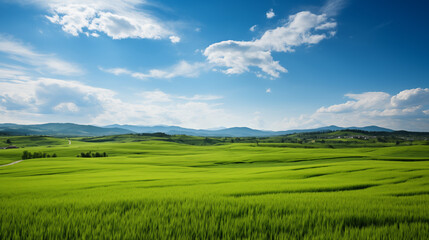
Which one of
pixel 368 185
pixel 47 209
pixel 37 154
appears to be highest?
pixel 47 209

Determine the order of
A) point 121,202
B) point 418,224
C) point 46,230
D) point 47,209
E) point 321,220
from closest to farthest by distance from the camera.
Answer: point 46,230 < point 418,224 < point 321,220 < point 47,209 < point 121,202

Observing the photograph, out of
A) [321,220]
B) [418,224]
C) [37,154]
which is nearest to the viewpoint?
[418,224]

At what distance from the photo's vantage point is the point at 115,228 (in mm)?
4707

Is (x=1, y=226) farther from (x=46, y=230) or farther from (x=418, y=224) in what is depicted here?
(x=418, y=224)

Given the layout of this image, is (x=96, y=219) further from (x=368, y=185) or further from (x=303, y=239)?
(x=368, y=185)

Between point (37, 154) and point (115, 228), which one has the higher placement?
point (115, 228)

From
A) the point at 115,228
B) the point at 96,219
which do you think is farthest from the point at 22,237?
the point at 115,228

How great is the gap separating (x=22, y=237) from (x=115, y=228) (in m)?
1.88

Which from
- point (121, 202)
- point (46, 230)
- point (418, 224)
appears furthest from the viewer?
point (121, 202)

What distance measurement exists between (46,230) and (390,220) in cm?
898

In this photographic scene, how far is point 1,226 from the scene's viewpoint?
15.4 ft

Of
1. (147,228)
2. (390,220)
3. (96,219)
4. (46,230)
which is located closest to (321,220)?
(390,220)

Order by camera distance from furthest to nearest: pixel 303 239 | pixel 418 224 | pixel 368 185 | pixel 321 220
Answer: pixel 368 185 < pixel 321 220 < pixel 418 224 < pixel 303 239

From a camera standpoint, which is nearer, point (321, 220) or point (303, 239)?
point (303, 239)
